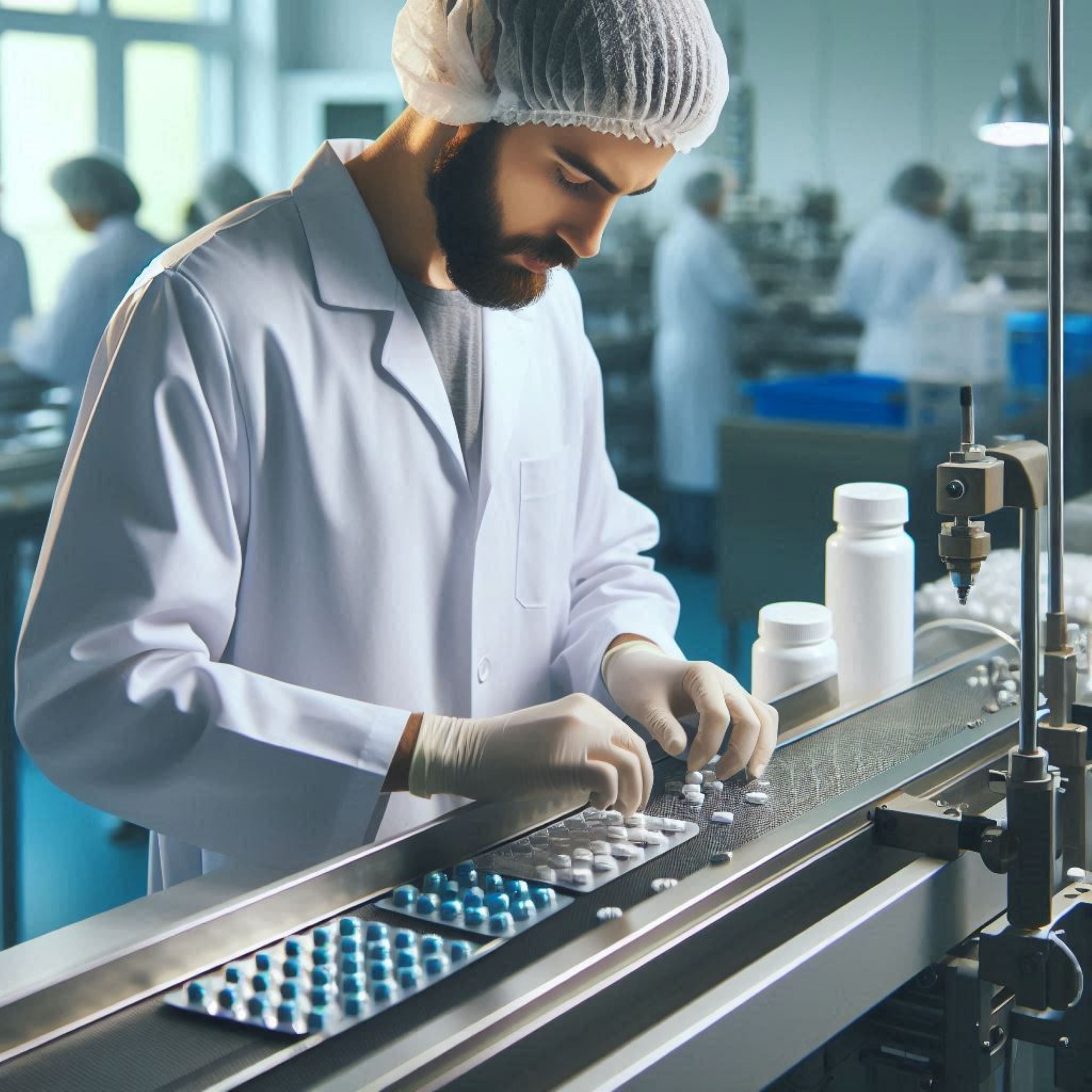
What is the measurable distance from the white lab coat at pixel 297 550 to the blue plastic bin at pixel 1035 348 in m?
3.66

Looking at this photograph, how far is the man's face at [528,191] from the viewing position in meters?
1.13

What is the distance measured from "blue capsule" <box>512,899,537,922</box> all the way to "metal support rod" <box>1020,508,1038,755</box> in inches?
13.2

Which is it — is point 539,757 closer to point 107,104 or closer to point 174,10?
point 107,104

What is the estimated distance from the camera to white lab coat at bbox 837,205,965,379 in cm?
538

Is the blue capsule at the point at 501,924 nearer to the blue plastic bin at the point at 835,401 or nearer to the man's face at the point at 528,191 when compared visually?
the man's face at the point at 528,191

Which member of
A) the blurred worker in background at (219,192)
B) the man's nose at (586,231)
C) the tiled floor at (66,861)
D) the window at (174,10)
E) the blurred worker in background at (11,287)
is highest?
the window at (174,10)

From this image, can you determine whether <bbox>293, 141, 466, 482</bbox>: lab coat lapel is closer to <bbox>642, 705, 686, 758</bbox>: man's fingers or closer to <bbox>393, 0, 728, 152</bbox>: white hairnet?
<bbox>393, 0, 728, 152</bbox>: white hairnet

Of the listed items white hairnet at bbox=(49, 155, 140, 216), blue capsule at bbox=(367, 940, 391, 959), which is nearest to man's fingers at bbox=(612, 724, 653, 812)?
blue capsule at bbox=(367, 940, 391, 959)

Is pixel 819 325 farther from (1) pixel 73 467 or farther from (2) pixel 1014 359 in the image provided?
(1) pixel 73 467

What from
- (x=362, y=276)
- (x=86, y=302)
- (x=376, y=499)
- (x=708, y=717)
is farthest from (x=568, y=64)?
(x=86, y=302)

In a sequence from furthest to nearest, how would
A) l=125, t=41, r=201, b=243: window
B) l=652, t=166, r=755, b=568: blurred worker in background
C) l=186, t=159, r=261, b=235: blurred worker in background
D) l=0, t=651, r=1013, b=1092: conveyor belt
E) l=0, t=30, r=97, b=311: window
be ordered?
1. l=652, t=166, r=755, b=568: blurred worker in background
2. l=125, t=41, r=201, b=243: window
3. l=186, t=159, r=261, b=235: blurred worker in background
4. l=0, t=30, r=97, b=311: window
5. l=0, t=651, r=1013, b=1092: conveyor belt

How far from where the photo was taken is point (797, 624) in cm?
138

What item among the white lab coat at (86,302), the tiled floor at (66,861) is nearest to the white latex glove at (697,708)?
the tiled floor at (66,861)

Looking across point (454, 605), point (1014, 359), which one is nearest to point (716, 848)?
point (454, 605)
